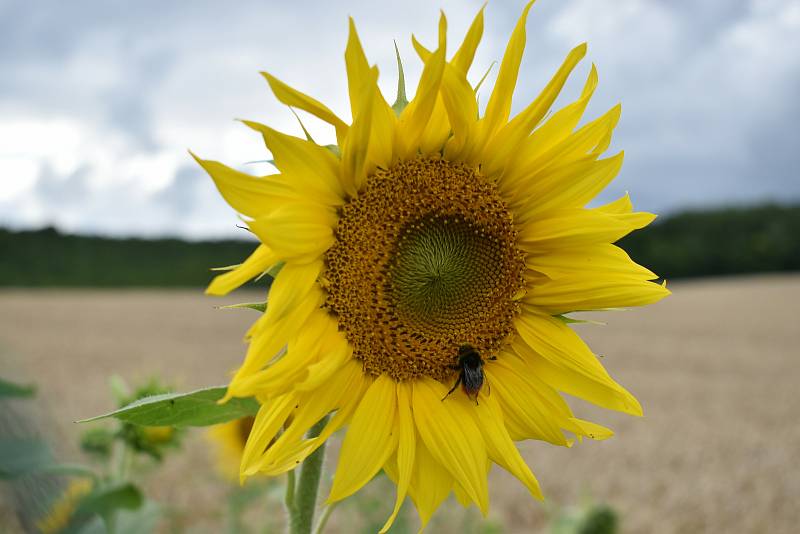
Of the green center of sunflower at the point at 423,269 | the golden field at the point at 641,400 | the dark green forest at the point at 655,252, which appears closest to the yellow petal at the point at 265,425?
the green center of sunflower at the point at 423,269

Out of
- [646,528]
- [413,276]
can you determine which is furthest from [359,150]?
[646,528]

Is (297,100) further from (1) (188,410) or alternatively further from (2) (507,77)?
(1) (188,410)

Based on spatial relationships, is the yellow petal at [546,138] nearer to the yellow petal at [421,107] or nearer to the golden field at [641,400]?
the yellow petal at [421,107]

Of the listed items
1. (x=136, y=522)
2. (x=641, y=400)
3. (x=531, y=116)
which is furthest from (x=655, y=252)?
(x=531, y=116)

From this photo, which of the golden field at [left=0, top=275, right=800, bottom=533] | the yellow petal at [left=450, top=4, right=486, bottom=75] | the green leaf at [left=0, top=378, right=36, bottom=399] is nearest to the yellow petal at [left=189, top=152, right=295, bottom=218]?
the yellow petal at [left=450, top=4, right=486, bottom=75]

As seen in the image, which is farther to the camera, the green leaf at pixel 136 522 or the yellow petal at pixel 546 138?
the green leaf at pixel 136 522

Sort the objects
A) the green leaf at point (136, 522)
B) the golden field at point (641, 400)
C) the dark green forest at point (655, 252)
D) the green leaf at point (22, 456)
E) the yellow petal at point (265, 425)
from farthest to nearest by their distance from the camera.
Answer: the dark green forest at point (655, 252) → the golden field at point (641, 400) → the green leaf at point (136, 522) → the green leaf at point (22, 456) → the yellow petal at point (265, 425)

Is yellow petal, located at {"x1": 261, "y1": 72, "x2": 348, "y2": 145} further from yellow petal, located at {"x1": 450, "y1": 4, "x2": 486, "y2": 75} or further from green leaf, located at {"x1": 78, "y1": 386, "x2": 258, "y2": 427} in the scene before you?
green leaf, located at {"x1": 78, "y1": 386, "x2": 258, "y2": 427}
